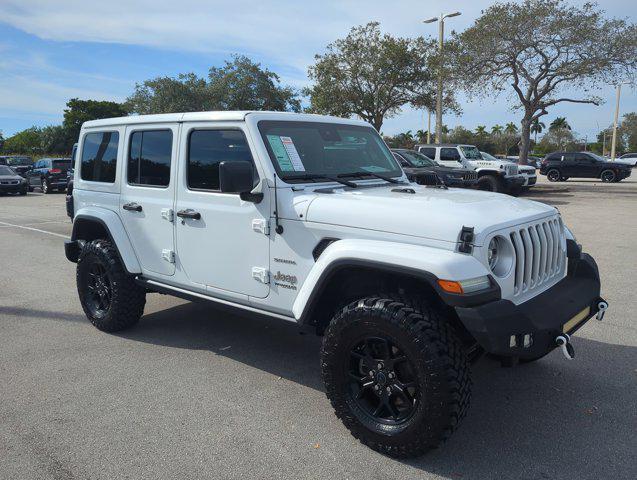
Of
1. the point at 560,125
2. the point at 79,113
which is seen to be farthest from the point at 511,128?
the point at 79,113

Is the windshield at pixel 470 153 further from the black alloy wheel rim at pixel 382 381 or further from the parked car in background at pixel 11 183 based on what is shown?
the parked car in background at pixel 11 183

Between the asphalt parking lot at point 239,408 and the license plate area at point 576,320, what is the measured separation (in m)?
0.64

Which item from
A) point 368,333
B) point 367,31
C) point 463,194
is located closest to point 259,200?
point 368,333

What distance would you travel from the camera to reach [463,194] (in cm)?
378

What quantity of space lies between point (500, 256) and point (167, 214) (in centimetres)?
253

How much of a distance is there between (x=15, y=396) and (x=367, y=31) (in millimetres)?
25713

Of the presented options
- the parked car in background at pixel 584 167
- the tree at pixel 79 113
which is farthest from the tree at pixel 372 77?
the tree at pixel 79 113

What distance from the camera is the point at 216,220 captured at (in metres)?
3.84

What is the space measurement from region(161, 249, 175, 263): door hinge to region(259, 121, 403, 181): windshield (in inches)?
49.5

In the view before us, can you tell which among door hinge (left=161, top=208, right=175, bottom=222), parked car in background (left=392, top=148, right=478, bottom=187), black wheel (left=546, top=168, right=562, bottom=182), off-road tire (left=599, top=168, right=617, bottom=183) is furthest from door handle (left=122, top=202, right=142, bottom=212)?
off-road tire (left=599, top=168, right=617, bottom=183)

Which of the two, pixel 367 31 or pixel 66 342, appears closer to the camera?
pixel 66 342

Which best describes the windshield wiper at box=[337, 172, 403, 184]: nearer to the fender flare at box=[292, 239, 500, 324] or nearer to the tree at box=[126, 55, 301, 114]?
the fender flare at box=[292, 239, 500, 324]

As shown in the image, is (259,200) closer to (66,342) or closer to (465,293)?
(465,293)

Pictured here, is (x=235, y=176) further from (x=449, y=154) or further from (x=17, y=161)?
(x=17, y=161)
